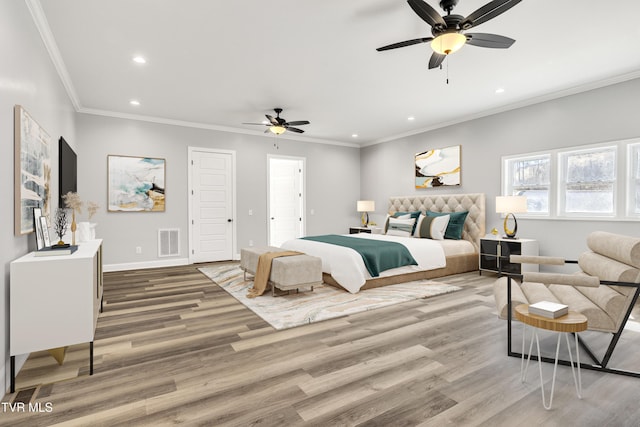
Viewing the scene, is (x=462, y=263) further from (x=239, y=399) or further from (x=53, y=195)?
(x=53, y=195)

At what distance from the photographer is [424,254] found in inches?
202

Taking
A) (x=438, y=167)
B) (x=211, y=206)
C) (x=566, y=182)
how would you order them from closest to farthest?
(x=566, y=182)
(x=438, y=167)
(x=211, y=206)

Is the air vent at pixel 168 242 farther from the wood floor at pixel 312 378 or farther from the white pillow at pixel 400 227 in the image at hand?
the white pillow at pixel 400 227

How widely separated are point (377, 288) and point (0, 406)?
379 cm

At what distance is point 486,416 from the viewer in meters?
1.78

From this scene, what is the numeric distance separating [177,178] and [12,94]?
168 inches

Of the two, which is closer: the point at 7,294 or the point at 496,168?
the point at 7,294

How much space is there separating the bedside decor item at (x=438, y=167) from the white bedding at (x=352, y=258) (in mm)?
1656

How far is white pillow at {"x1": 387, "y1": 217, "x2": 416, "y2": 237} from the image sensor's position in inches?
245

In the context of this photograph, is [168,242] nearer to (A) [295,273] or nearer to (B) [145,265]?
(B) [145,265]

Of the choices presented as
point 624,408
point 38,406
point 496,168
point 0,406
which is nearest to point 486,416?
point 624,408

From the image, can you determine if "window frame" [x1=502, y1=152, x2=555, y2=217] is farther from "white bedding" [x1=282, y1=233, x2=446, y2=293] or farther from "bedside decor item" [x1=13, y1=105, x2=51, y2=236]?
"bedside decor item" [x1=13, y1=105, x2=51, y2=236]

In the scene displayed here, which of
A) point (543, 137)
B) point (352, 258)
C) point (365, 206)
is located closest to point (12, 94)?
point (352, 258)

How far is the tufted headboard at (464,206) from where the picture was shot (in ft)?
19.1
